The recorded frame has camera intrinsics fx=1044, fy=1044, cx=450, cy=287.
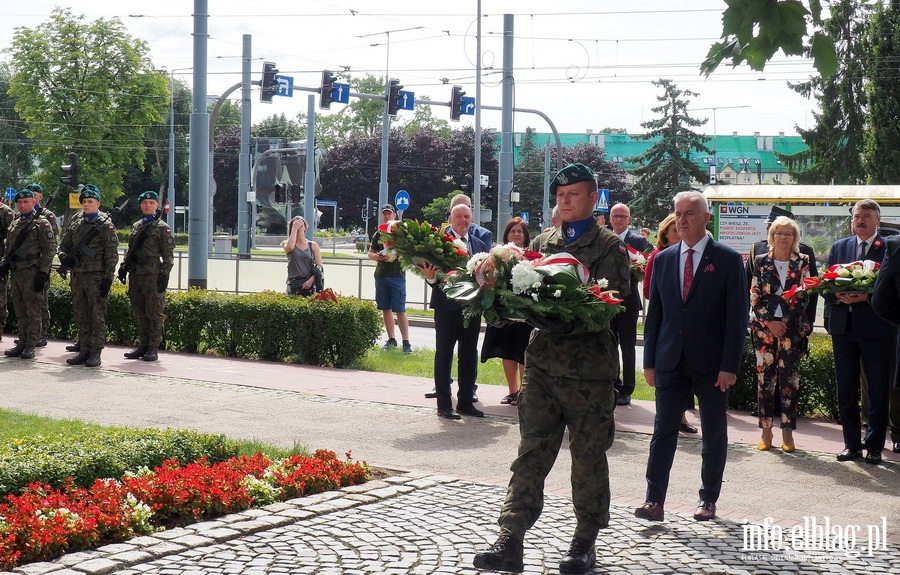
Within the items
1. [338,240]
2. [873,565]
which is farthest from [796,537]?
[338,240]

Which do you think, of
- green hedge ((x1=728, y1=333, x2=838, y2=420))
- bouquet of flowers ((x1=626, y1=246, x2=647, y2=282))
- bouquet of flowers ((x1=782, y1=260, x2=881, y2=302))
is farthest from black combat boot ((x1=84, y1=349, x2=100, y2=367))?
bouquet of flowers ((x1=782, y1=260, x2=881, y2=302))

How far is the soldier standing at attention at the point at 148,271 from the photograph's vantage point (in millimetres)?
12828

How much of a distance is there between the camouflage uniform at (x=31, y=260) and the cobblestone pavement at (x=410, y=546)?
327 inches

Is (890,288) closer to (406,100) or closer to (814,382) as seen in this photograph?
(814,382)

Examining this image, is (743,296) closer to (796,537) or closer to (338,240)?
(796,537)

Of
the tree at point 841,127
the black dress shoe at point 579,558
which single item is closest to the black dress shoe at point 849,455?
the black dress shoe at point 579,558

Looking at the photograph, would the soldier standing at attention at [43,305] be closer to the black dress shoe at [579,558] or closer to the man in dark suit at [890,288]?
the black dress shoe at [579,558]

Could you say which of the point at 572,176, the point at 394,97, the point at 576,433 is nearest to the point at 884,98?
the point at 394,97

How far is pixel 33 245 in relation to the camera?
1331 cm

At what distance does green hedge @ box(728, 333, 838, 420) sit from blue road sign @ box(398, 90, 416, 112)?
82.7 ft

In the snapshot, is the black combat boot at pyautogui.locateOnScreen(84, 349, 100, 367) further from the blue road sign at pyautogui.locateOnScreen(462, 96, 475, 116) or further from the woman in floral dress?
the blue road sign at pyautogui.locateOnScreen(462, 96, 475, 116)

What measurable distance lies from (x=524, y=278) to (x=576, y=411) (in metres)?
0.74

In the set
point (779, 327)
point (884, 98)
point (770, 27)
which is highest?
point (884, 98)

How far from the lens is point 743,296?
6082mm
